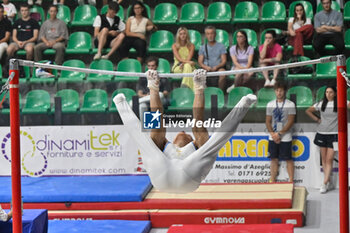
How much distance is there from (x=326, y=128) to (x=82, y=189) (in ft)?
12.2

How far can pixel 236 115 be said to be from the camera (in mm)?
5742

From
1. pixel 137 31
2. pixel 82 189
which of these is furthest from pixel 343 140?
pixel 137 31

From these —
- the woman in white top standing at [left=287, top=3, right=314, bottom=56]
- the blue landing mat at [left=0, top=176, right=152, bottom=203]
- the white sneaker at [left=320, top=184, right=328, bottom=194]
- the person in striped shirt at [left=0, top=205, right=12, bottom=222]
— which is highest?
the woman in white top standing at [left=287, top=3, right=314, bottom=56]

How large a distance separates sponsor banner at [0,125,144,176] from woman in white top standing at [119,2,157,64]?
2.10m

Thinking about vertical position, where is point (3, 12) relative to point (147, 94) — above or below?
above

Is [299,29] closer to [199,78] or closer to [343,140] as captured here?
[343,140]

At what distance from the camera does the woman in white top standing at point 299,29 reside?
10.6 metres

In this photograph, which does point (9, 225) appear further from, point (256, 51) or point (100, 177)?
point (256, 51)

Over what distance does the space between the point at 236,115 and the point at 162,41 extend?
20.1ft

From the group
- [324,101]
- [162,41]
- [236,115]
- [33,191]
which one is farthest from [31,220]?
[162,41]

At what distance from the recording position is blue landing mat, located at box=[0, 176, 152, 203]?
8273 millimetres

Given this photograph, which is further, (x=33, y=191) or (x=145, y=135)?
(x=33, y=191)

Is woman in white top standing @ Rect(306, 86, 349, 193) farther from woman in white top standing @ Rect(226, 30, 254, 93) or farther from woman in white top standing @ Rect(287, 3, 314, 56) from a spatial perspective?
woman in white top standing @ Rect(287, 3, 314, 56)

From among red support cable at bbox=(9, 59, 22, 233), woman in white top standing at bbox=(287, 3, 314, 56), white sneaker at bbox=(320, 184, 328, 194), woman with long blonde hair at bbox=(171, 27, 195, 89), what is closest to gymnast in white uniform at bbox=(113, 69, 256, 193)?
red support cable at bbox=(9, 59, 22, 233)
